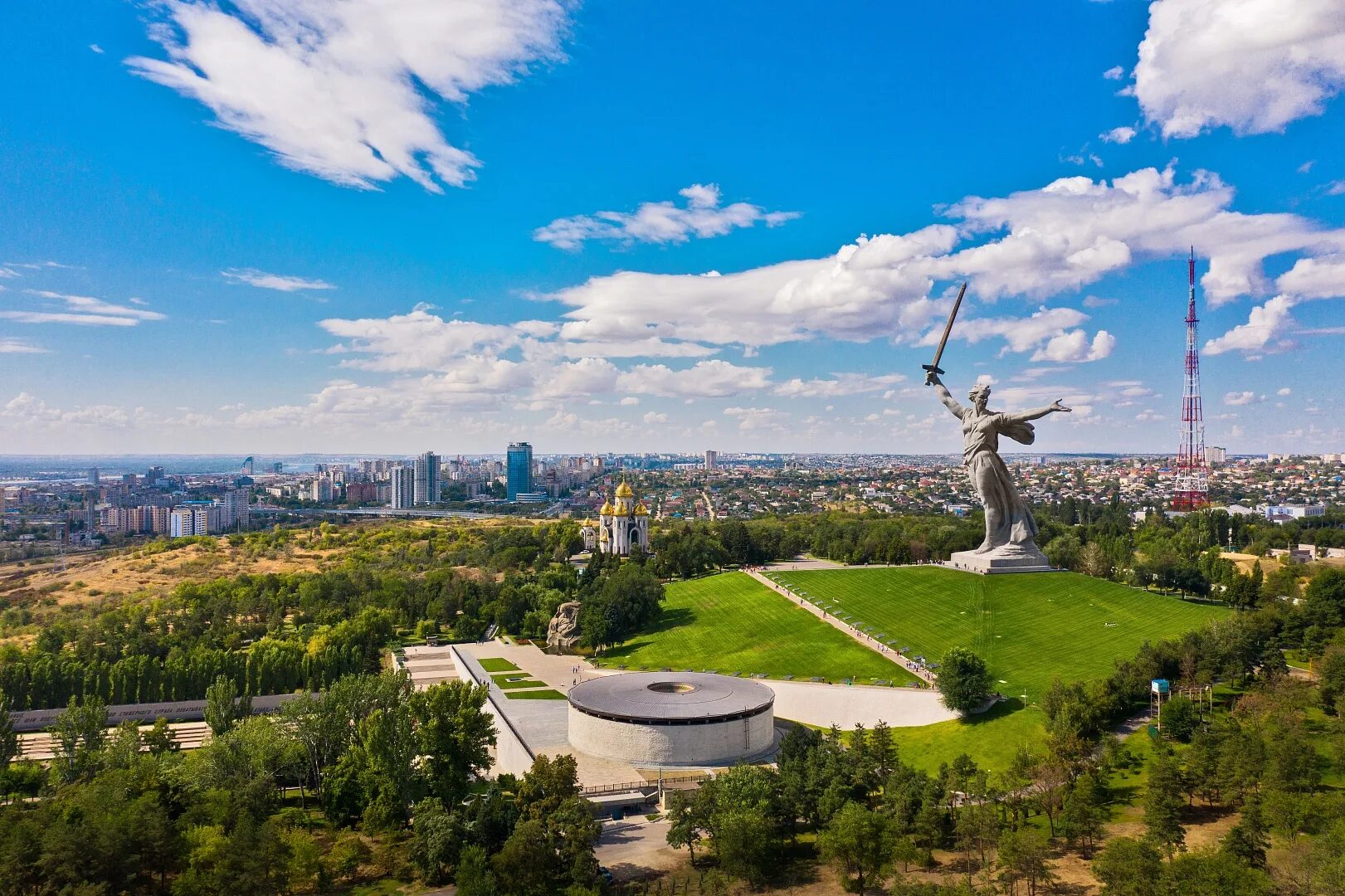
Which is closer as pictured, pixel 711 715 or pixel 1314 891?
pixel 1314 891

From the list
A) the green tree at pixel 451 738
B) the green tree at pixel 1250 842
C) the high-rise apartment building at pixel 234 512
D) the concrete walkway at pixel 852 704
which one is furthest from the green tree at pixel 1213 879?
the high-rise apartment building at pixel 234 512

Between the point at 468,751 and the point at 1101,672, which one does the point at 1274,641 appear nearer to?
the point at 1101,672

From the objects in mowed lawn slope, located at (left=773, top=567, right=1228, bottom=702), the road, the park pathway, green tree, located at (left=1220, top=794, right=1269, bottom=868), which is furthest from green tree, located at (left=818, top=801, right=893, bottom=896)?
the park pathway

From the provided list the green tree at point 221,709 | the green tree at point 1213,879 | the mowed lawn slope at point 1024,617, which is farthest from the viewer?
the mowed lawn slope at point 1024,617

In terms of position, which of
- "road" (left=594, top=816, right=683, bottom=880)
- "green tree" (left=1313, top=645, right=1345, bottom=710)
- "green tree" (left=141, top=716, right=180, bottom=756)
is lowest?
"road" (left=594, top=816, right=683, bottom=880)

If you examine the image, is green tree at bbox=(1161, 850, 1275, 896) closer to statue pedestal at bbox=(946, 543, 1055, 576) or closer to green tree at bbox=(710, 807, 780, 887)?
green tree at bbox=(710, 807, 780, 887)

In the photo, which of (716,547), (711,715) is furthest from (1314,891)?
(716,547)

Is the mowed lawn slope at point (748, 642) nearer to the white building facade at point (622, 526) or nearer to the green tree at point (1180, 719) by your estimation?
the green tree at point (1180, 719)

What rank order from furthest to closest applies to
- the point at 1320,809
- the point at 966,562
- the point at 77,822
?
the point at 966,562, the point at 77,822, the point at 1320,809
